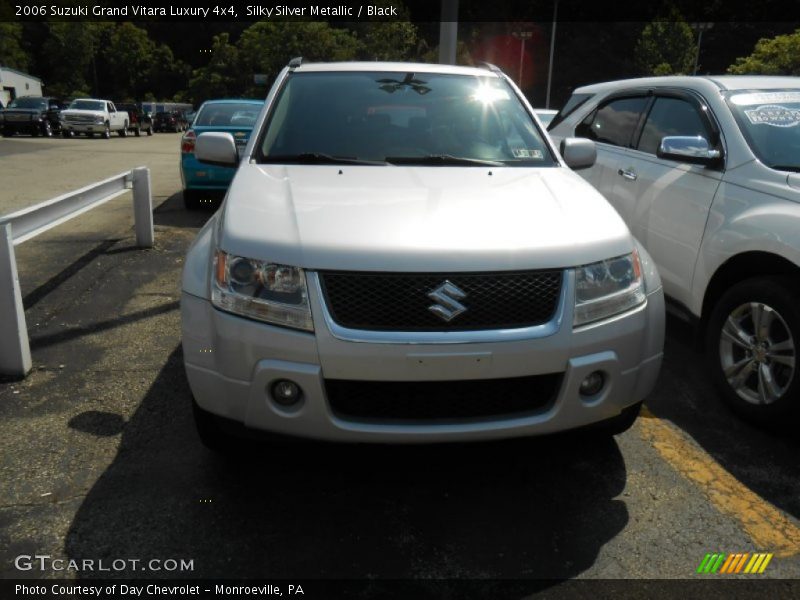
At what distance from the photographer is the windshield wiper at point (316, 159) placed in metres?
3.58

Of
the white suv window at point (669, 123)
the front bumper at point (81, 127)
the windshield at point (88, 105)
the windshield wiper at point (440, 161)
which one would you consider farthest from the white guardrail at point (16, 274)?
the windshield at point (88, 105)

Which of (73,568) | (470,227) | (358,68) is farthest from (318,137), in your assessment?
(73,568)

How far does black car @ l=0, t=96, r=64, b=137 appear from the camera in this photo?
30422 mm

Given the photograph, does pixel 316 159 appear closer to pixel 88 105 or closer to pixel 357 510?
pixel 357 510

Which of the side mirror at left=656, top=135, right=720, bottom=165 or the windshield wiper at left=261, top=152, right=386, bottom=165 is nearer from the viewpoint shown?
the windshield wiper at left=261, top=152, right=386, bottom=165

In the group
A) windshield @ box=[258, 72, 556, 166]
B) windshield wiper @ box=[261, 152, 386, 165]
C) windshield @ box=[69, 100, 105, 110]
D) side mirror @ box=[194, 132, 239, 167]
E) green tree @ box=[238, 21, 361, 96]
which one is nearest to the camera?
windshield wiper @ box=[261, 152, 386, 165]

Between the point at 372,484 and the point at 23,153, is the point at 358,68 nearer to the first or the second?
the point at 372,484

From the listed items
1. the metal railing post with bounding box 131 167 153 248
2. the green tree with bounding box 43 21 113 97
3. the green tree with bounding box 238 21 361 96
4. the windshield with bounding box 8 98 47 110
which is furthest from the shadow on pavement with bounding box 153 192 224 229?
the green tree with bounding box 43 21 113 97

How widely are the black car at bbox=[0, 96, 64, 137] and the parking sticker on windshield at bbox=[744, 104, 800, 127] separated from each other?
108 feet

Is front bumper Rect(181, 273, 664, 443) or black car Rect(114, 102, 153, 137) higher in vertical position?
front bumper Rect(181, 273, 664, 443)

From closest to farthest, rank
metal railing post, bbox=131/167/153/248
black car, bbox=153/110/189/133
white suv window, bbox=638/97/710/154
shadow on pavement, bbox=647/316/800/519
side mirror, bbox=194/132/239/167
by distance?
shadow on pavement, bbox=647/316/800/519
side mirror, bbox=194/132/239/167
white suv window, bbox=638/97/710/154
metal railing post, bbox=131/167/153/248
black car, bbox=153/110/189/133

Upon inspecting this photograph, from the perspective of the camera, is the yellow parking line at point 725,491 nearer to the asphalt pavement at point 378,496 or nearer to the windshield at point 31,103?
the asphalt pavement at point 378,496

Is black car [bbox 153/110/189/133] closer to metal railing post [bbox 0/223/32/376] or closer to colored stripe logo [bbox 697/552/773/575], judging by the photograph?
metal railing post [bbox 0/223/32/376]
